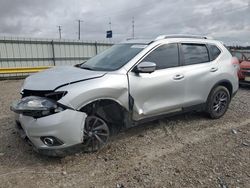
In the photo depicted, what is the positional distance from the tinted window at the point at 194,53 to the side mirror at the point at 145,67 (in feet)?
3.35

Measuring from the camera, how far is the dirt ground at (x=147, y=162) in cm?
287

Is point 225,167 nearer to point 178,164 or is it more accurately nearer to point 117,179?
point 178,164

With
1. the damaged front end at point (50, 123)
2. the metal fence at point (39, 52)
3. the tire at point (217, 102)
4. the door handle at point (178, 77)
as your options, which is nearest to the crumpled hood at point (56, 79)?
the damaged front end at point (50, 123)

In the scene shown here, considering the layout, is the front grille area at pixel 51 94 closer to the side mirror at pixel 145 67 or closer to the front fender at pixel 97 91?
the front fender at pixel 97 91

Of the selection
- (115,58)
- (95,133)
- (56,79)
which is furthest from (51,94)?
(115,58)

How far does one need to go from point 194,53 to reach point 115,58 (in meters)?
1.65

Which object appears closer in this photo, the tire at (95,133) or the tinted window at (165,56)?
the tire at (95,133)

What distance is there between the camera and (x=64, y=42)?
15.4 m

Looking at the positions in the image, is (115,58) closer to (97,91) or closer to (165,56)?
(165,56)

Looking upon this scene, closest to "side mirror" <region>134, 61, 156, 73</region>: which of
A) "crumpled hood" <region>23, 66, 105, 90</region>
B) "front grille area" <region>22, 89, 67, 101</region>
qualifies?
"crumpled hood" <region>23, 66, 105, 90</region>

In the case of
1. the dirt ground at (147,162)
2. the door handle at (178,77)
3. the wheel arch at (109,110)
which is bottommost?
the dirt ground at (147,162)

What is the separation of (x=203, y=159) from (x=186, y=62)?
184cm

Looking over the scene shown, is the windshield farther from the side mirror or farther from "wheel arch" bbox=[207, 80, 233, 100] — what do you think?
"wheel arch" bbox=[207, 80, 233, 100]

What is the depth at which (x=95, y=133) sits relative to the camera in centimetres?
342
